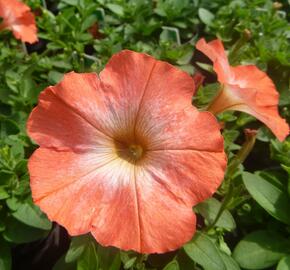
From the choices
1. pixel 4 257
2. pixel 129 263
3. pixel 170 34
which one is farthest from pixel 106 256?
pixel 170 34

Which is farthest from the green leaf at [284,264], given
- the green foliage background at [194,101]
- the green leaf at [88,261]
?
the green leaf at [88,261]

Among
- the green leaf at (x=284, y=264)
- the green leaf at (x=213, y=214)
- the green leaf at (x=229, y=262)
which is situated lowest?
the green leaf at (x=229, y=262)

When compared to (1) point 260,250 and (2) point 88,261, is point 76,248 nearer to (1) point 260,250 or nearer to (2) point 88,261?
(2) point 88,261

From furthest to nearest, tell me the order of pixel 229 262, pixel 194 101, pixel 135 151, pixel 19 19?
pixel 19 19, pixel 194 101, pixel 229 262, pixel 135 151

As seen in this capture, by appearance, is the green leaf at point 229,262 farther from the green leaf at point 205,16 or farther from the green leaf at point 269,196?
the green leaf at point 205,16

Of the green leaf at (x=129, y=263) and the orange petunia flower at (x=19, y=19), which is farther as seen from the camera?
the orange petunia flower at (x=19, y=19)

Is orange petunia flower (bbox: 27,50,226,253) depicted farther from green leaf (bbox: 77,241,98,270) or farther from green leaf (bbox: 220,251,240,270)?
green leaf (bbox: 220,251,240,270)
